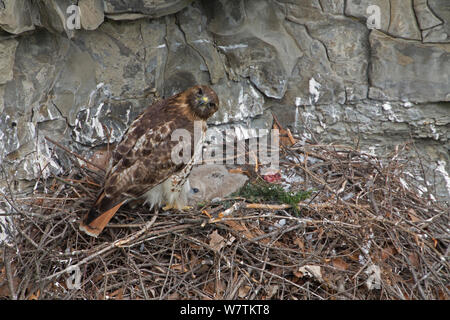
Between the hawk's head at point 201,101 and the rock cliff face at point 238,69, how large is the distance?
64 centimetres

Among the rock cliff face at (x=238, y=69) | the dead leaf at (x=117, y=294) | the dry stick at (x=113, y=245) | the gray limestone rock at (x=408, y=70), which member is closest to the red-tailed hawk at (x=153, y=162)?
the dry stick at (x=113, y=245)

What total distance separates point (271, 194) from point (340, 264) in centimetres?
78

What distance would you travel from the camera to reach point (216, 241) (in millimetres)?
3602

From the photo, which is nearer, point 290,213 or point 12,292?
point 12,292

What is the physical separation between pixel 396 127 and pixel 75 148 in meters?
3.01

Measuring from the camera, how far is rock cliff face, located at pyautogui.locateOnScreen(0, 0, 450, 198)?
12.6 ft

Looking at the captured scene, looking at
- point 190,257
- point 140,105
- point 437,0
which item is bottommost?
point 190,257

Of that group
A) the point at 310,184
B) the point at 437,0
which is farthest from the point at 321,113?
the point at 437,0

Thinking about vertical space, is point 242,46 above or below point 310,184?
above

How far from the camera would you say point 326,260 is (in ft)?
Answer: 11.7

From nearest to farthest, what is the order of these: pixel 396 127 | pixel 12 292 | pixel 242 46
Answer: pixel 12 292 < pixel 242 46 < pixel 396 127

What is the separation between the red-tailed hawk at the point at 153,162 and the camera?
3596 mm

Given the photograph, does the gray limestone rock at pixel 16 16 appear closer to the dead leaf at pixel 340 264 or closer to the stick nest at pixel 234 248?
the stick nest at pixel 234 248

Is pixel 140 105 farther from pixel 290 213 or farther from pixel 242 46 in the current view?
pixel 290 213
